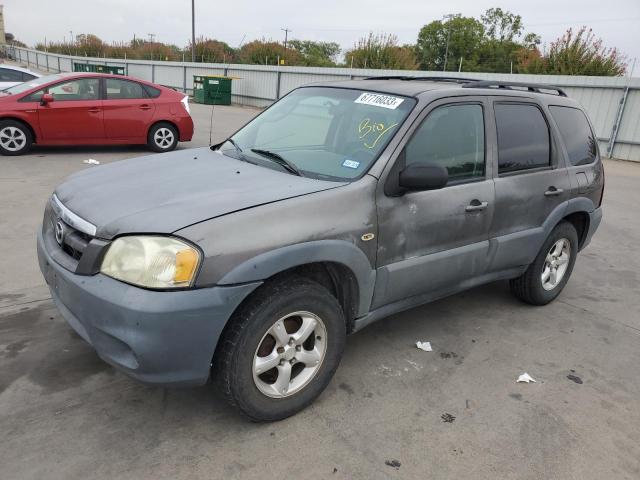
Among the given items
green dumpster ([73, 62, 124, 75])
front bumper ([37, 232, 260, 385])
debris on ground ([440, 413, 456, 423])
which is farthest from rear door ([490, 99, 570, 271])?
green dumpster ([73, 62, 124, 75])

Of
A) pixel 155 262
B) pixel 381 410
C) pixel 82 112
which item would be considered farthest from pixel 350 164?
pixel 82 112

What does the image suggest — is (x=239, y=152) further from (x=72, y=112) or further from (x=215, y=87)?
(x=215, y=87)

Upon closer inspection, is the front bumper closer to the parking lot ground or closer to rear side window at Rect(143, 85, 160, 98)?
the parking lot ground

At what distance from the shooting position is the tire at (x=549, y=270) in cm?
419

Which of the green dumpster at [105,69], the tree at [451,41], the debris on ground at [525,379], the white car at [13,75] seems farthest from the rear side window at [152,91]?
the tree at [451,41]

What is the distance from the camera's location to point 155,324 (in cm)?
214

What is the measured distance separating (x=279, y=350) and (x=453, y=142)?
1.74m

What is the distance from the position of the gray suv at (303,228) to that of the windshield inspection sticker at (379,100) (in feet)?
0.04

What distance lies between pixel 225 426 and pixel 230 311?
2.39 ft

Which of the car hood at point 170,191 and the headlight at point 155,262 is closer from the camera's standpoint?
the headlight at point 155,262

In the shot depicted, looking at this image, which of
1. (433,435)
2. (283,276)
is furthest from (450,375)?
(283,276)

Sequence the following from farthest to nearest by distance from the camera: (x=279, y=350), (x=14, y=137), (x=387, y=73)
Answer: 1. (x=387, y=73)
2. (x=14, y=137)
3. (x=279, y=350)

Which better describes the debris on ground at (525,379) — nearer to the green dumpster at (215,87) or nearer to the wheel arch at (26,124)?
the wheel arch at (26,124)

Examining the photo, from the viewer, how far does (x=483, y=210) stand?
3412 millimetres
